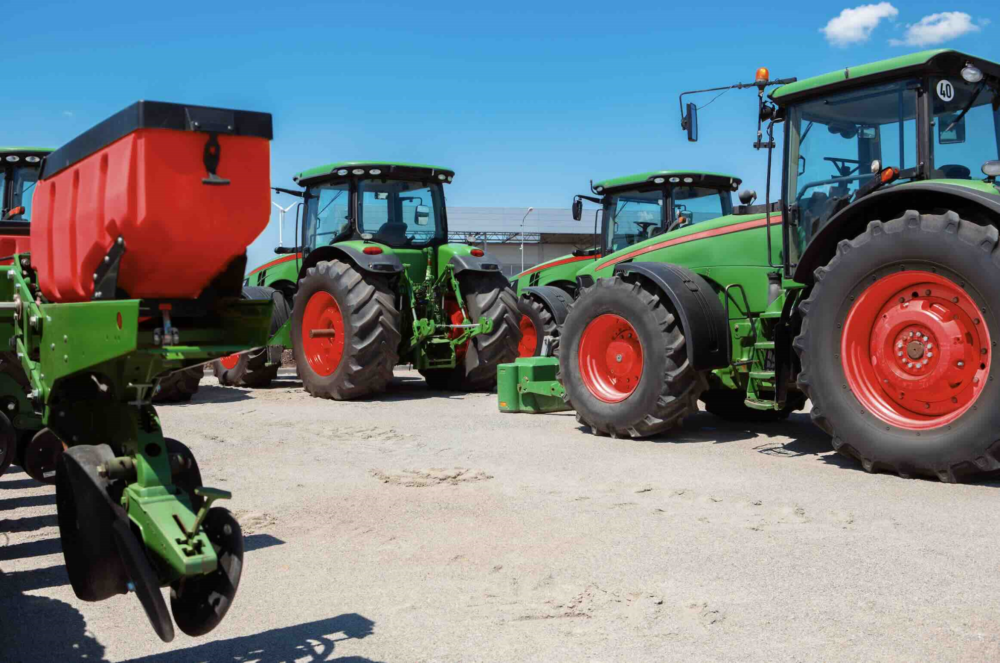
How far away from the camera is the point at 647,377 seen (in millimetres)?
7008

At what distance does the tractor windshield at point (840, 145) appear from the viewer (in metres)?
6.05

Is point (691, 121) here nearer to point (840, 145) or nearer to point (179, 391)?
point (840, 145)

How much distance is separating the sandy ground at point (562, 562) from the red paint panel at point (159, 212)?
118 centimetres

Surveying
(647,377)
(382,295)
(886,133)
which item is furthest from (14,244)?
(382,295)

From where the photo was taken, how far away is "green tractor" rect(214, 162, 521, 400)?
9891mm

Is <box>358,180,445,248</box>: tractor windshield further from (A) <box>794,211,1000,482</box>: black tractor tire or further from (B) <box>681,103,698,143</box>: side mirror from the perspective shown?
(A) <box>794,211,1000,482</box>: black tractor tire

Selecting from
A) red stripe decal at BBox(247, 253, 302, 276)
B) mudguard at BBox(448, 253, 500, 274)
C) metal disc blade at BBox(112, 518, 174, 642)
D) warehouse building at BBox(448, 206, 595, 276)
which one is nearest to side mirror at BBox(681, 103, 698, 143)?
mudguard at BBox(448, 253, 500, 274)

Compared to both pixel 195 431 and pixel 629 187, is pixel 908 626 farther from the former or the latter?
pixel 629 187

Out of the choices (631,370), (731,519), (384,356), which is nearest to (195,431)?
(384,356)

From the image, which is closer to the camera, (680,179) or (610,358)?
(610,358)

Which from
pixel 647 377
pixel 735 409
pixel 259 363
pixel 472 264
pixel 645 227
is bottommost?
pixel 735 409

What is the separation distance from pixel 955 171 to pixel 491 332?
5489 millimetres

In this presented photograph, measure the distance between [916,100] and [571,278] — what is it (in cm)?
746

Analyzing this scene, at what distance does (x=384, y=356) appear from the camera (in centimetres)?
984
